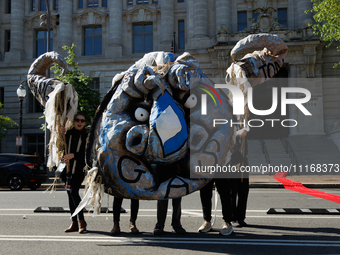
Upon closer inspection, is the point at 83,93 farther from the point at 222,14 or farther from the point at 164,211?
the point at 164,211

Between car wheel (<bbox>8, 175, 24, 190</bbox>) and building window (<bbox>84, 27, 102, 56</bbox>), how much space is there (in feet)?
53.1

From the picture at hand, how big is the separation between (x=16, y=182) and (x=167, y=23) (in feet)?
57.7

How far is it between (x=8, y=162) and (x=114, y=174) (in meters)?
12.7

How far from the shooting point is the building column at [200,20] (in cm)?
2723

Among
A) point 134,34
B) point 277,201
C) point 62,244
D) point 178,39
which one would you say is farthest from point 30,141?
point 62,244

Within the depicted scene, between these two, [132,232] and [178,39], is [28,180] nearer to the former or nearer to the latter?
[132,232]

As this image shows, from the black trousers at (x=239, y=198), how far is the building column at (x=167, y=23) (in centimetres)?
2264

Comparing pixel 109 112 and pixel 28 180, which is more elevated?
pixel 109 112

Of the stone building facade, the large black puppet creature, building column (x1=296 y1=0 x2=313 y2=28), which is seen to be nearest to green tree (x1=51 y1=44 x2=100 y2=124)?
the stone building facade

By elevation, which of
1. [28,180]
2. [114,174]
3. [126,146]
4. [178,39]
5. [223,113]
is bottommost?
[28,180]

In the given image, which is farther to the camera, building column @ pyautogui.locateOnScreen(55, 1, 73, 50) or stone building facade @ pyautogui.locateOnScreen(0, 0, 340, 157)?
building column @ pyautogui.locateOnScreen(55, 1, 73, 50)

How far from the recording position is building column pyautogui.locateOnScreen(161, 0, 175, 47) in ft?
92.9

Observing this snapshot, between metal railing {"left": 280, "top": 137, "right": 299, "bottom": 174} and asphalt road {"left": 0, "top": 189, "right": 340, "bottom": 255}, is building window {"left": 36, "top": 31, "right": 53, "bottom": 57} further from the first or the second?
asphalt road {"left": 0, "top": 189, "right": 340, "bottom": 255}

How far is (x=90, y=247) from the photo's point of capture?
5109 millimetres
